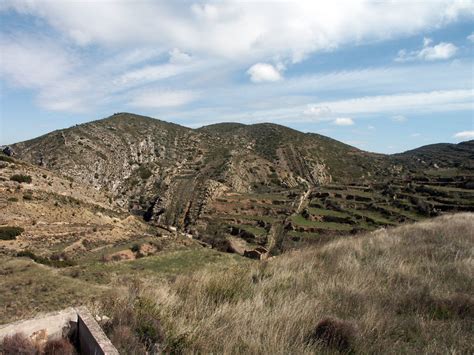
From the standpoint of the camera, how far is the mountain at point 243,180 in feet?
163

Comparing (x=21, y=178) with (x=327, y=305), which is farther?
(x=21, y=178)

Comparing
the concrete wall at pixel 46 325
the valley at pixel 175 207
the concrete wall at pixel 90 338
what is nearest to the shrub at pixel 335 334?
the valley at pixel 175 207

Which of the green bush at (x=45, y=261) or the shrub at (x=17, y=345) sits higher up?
the shrub at (x=17, y=345)

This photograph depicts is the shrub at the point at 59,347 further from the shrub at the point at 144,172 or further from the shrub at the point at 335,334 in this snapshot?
the shrub at the point at 144,172

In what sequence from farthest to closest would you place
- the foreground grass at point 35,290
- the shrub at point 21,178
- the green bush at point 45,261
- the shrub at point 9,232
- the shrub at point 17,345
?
1. the shrub at point 21,178
2. the shrub at point 9,232
3. the green bush at point 45,261
4. the foreground grass at point 35,290
5. the shrub at point 17,345

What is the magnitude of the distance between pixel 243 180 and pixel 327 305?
8330 cm

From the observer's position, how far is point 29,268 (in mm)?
16797

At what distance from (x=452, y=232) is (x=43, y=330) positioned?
9722 millimetres

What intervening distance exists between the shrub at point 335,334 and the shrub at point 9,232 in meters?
27.2

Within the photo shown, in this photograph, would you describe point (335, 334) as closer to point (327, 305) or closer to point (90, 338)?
point (327, 305)

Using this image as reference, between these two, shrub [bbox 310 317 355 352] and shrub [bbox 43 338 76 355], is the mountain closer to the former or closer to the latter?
shrub [bbox 310 317 355 352]

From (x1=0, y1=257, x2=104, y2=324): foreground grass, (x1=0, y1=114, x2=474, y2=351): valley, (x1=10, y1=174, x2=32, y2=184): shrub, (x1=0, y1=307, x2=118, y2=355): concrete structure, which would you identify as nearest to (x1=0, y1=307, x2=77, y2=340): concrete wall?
(x1=0, y1=307, x2=118, y2=355): concrete structure

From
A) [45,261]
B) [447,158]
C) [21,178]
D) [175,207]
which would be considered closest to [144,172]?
[175,207]

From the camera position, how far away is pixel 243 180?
288 ft
